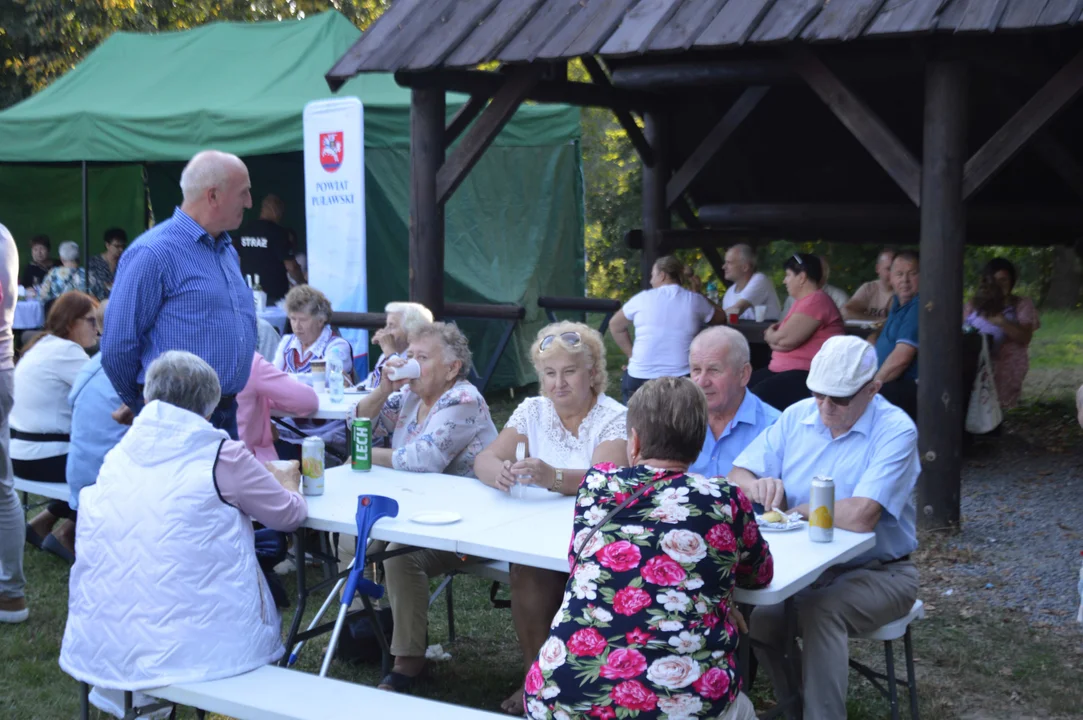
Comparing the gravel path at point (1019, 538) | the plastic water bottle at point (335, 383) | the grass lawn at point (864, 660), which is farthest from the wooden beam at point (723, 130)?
the grass lawn at point (864, 660)

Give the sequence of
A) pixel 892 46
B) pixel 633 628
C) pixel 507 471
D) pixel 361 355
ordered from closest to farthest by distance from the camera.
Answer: pixel 633 628
pixel 507 471
pixel 892 46
pixel 361 355

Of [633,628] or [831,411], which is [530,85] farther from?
[633,628]

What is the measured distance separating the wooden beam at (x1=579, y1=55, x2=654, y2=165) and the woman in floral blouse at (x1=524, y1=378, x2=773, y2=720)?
6.20 metres

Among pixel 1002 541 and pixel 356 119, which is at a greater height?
pixel 356 119

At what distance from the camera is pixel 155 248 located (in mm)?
3805

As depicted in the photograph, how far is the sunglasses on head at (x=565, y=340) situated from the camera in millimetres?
3789

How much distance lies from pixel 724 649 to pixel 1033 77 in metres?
5.53

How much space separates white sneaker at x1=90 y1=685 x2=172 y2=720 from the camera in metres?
3.13

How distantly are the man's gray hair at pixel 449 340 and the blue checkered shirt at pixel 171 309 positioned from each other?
2.08ft

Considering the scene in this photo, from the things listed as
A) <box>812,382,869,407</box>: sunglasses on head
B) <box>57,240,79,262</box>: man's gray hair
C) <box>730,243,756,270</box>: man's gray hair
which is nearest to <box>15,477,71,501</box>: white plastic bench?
<box>812,382,869,407</box>: sunglasses on head

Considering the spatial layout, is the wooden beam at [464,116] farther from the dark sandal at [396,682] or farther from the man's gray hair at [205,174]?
the dark sandal at [396,682]

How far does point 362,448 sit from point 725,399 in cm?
127

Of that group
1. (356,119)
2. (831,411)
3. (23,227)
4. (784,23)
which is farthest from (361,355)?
(23,227)

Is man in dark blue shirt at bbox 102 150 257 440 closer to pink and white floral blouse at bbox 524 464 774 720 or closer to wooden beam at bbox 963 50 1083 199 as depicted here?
pink and white floral blouse at bbox 524 464 774 720
